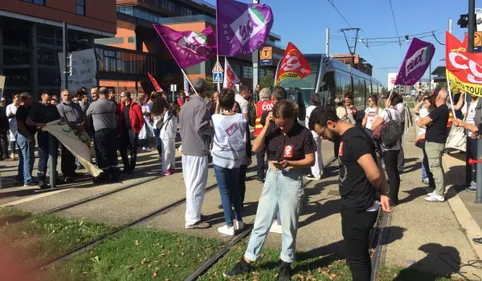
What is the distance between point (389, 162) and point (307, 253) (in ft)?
9.23

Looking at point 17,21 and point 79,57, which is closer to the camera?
point 79,57

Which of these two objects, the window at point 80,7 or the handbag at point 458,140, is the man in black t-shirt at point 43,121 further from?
the window at point 80,7

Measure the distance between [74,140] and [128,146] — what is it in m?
2.15

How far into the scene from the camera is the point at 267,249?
491cm

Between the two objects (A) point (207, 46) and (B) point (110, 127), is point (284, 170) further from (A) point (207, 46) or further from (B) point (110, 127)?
(B) point (110, 127)

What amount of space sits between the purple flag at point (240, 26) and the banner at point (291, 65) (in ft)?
10.8

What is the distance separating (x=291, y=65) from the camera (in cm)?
1147

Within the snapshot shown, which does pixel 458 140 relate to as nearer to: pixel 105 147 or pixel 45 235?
pixel 105 147

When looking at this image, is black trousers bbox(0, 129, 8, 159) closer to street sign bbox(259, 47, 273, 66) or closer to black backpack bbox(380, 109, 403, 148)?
black backpack bbox(380, 109, 403, 148)

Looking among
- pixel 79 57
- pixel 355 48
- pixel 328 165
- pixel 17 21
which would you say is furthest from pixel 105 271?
pixel 355 48

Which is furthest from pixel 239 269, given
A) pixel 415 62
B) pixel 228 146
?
pixel 415 62

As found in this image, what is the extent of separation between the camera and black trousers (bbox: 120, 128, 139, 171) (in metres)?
9.73

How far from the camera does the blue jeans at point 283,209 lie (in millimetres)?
4059

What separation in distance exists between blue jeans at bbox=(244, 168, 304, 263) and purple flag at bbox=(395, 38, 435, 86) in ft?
16.6
